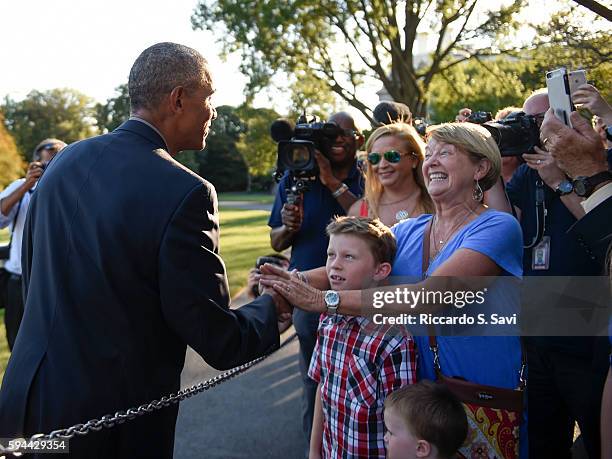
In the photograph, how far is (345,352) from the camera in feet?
7.83

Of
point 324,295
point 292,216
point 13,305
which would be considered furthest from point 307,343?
point 13,305

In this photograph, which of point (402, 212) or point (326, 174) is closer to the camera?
point (402, 212)

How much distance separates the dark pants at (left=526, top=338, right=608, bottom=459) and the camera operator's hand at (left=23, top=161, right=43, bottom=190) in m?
4.07

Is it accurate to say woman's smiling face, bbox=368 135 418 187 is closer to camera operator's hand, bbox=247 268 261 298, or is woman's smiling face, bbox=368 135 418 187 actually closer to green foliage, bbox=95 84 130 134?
camera operator's hand, bbox=247 268 261 298

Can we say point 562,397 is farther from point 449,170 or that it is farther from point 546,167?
point 449,170

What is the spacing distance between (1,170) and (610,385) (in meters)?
38.5

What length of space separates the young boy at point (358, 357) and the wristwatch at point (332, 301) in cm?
18

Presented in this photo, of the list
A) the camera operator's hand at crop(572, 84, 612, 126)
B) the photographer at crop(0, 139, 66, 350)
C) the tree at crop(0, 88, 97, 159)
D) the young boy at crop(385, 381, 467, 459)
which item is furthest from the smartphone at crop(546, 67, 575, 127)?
the tree at crop(0, 88, 97, 159)

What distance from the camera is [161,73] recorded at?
2088 millimetres

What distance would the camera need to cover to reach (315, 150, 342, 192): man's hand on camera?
13.4ft

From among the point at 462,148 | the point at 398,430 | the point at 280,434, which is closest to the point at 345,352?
the point at 398,430

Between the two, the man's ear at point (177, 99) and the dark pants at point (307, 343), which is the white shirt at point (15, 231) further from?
the man's ear at point (177, 99)

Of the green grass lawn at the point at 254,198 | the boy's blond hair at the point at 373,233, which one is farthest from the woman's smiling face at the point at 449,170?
the green grass lawn at the point at 254,198

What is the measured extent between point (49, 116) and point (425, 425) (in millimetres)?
81788
